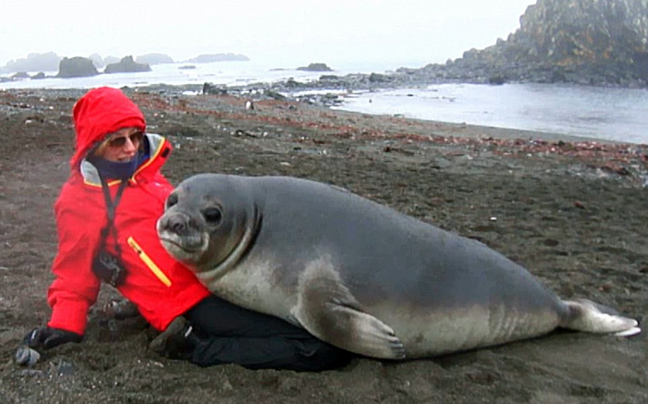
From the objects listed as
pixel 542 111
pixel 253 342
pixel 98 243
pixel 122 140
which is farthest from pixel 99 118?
pixel 542 111

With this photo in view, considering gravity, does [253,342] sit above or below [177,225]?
below

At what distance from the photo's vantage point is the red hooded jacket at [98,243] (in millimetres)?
3270

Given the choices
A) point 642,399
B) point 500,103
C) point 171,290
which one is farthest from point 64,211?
point 500,103

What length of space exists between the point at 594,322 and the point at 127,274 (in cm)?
269

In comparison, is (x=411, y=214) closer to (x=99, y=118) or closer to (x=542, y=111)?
(x=99, y=118)

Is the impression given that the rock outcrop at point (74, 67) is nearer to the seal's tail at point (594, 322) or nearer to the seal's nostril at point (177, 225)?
the seal's nostril at point (177, 225)

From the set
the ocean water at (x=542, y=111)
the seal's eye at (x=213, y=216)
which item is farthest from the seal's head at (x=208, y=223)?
the ocean water at (x=542, y=111)

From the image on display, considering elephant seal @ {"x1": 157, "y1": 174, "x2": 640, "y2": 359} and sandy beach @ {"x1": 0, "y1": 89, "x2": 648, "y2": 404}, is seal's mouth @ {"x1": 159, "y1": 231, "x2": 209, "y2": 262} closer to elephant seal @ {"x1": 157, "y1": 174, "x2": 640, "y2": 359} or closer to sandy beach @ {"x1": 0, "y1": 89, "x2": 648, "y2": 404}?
elephant seal @ {"x1": 157, "y1": 174, "x2": 640, "y2": 359}

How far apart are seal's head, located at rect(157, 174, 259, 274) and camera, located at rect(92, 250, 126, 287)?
1.07ft

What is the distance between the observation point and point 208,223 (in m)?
3.26

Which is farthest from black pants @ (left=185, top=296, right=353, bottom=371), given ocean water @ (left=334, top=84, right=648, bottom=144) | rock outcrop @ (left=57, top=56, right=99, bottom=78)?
rock outcrop @ (left=57, top=56, right=99, bottom=78)

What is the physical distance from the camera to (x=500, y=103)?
32.5 m

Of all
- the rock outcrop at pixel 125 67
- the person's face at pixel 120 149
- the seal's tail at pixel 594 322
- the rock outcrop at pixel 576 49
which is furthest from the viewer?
the rock outcrop at pixel 125 67

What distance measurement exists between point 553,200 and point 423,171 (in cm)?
210
